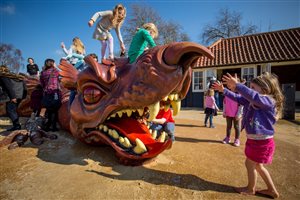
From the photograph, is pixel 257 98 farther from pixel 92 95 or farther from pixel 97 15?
pixel 97 15

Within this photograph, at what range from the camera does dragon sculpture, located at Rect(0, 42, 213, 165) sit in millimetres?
1937

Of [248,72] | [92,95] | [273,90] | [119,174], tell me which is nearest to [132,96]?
[92,95]

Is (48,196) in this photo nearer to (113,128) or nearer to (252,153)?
(113,128)

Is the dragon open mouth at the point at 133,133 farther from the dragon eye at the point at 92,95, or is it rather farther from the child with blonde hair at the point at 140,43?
the child with blonde hair at the point at 140,43

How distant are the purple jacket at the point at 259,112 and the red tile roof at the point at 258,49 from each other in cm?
1118

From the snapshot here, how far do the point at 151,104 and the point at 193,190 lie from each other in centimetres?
100

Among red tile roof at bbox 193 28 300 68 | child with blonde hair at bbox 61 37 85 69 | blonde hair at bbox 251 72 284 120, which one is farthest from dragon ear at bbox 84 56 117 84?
red tile roof at bbox 193 28 300 68

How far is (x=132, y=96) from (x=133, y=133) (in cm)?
54

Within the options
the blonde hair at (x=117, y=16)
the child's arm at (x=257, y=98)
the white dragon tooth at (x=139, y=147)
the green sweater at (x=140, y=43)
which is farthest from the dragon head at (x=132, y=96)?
the blonde hair at (x=117, y=16)

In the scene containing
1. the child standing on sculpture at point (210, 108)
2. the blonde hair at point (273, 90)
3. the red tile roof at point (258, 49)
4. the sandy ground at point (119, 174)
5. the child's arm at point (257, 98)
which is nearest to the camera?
the sandy ground at point (119, 174)

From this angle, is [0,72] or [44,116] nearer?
[44,116]

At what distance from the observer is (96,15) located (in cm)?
469

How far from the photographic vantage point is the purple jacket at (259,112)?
209 centimetres

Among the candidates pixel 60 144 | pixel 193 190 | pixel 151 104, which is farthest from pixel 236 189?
pixel 60 144
